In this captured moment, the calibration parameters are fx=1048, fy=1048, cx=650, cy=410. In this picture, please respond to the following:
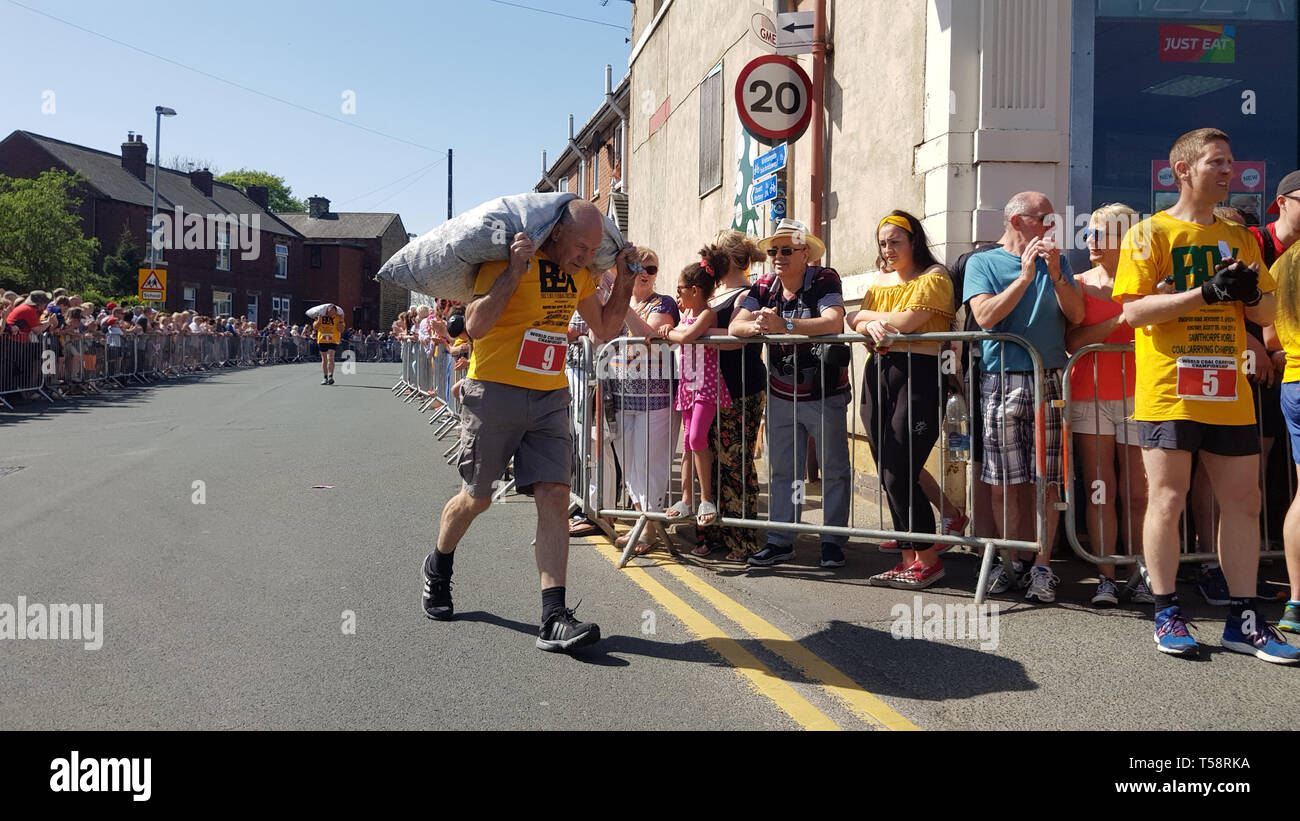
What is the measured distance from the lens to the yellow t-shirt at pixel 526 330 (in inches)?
179

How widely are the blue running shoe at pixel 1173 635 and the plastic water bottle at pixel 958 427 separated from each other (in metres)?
1.48

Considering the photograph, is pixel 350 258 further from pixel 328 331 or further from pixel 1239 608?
pixel 1239 608

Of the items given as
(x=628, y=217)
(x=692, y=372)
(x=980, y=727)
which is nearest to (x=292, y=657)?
(x=980, y=727)

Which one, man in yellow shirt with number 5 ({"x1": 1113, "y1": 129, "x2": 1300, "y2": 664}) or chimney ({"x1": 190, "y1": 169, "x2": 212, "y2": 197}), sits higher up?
chimney ({"x1": 190, "y1": 169, "x2": 212, "y2": 197})

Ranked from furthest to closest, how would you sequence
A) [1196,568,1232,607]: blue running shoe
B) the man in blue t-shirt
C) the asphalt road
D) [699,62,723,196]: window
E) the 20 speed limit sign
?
[699,62,723,196]: window
the 20 speed limit sign
the man in blue t-shirt
[1196,568,1232,607]: blue running shoe
the asphalt road

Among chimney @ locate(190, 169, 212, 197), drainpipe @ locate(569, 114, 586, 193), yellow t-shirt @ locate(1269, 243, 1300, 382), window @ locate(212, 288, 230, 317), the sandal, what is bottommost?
the sandal

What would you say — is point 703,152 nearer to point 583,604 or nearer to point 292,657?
point 583,604

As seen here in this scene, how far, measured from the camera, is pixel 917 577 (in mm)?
5703

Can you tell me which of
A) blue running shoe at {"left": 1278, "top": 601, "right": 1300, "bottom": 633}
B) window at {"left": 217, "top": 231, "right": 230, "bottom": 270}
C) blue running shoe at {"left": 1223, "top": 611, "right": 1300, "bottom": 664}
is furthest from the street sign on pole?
window at {"left": 217, "top": 231, "right": 230, "bottom": 270}

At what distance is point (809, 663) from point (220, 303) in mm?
62288

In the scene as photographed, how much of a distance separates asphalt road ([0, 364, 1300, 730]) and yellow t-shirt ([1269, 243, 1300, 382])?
49.9 inches

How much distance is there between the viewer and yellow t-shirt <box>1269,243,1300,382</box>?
14.3ft

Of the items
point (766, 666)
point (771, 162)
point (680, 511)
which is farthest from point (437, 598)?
point (771, 162)

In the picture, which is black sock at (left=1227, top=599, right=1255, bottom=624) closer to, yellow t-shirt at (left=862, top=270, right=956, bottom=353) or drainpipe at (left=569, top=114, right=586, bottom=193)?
yellow t-shirt at (left=862, top=270, right=956, bottom=353)
